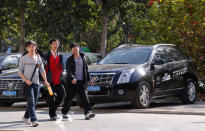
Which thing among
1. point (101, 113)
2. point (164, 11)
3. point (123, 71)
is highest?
point (164, 11)

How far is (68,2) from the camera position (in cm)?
2614

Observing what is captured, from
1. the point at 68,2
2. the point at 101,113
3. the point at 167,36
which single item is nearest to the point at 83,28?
the point at 68,2

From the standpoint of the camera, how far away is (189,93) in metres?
15.5

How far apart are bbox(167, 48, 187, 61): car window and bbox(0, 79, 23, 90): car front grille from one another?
4286mm

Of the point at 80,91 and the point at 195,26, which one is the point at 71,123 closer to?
the point at 80,91

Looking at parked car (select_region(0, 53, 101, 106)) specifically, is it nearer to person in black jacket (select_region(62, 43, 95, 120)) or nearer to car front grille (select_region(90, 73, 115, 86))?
car front grille (select_region(90, 73, 115, 86))

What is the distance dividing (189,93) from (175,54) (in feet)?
3.96

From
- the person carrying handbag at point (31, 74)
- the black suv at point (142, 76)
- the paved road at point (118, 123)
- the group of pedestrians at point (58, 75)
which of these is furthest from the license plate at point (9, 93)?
the person carrying handbag at point (31, 74)

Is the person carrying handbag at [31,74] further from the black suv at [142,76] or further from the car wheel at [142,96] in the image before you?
the car wheel at [142,96]

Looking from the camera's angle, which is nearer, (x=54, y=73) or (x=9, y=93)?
(x=54, y=73)

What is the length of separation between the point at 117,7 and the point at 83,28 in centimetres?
213

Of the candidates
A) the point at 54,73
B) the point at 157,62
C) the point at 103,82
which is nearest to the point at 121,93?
the point at 103,82

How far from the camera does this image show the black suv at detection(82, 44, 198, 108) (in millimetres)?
13156

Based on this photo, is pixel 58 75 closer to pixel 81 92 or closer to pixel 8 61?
pixel 81 92
